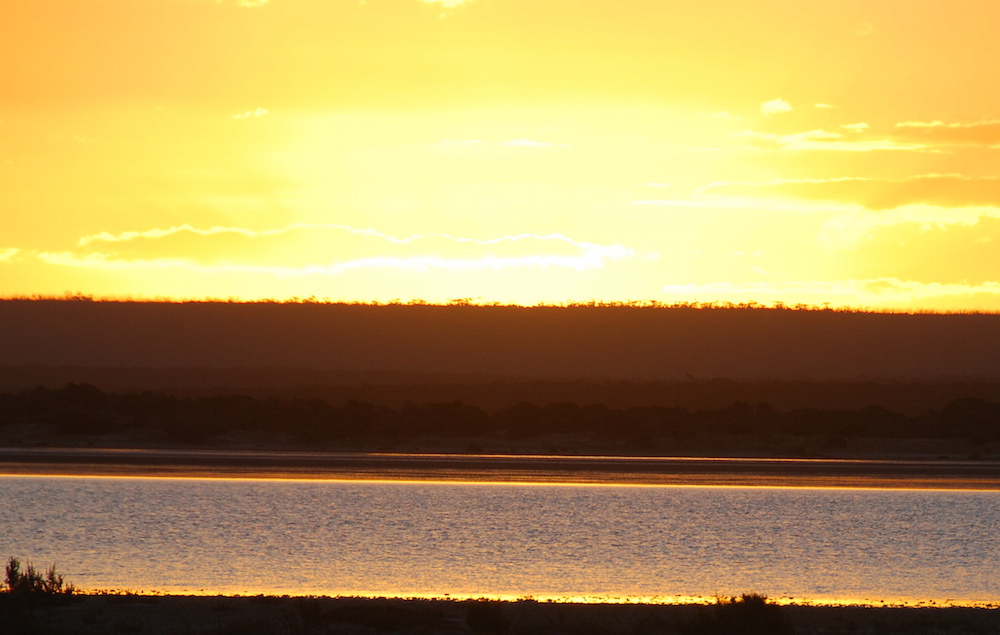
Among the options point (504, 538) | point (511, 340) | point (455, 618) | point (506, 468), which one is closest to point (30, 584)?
point (455, 618)

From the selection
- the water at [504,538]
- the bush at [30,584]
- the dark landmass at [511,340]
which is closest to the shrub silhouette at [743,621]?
the water at [504,538]

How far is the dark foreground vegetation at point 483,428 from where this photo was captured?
41.9 meters

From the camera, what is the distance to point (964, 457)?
39844 mm

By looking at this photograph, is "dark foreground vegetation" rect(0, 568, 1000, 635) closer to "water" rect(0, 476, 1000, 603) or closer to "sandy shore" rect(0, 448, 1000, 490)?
"water" rect(0, 476, 1000, 603)

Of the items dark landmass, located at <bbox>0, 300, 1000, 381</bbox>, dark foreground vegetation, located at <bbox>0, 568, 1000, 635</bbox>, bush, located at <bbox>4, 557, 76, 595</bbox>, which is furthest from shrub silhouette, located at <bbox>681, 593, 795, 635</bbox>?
dark landmass, located at <bbox>0, 300, 1000, 381</bbox>

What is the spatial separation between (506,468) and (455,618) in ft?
63.4

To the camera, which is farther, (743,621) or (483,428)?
(483,428)

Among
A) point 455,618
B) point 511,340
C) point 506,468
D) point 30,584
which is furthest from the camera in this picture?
point 511,340

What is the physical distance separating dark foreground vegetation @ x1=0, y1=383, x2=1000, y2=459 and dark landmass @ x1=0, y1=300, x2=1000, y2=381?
40.8 meters

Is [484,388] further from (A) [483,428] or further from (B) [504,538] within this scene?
(B) [504,538]

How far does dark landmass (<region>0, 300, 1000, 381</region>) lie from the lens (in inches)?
3617

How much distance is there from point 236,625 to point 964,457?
104 ft

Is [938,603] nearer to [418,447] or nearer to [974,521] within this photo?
[974,521]

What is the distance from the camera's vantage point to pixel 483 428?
Result: 45156mm
